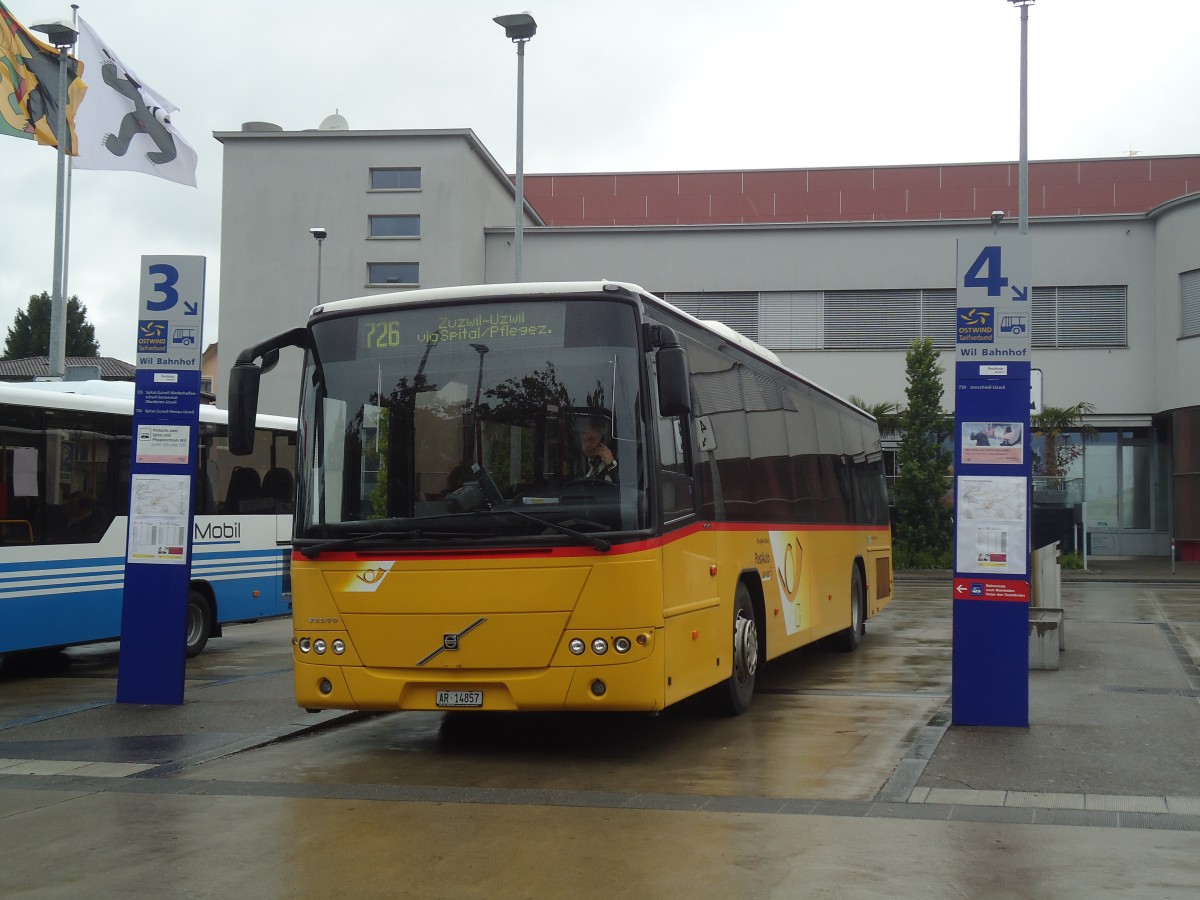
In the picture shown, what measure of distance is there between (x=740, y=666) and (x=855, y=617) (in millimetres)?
6189

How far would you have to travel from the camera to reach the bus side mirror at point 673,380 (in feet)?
27.8

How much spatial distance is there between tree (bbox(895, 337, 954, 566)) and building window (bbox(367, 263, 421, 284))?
55.0ft

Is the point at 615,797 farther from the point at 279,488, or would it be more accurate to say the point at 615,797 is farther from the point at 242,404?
the point at 279,488

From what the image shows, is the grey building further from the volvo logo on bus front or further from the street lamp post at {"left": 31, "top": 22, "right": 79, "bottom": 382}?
the volvo logo on bus front

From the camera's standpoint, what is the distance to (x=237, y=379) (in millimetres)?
9289

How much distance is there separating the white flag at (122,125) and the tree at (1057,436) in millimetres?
23463

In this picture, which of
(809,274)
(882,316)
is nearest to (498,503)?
(809,274)

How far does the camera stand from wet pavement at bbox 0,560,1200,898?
6.13 metres

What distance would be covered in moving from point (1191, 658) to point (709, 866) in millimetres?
10526

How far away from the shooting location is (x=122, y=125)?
81.5ft

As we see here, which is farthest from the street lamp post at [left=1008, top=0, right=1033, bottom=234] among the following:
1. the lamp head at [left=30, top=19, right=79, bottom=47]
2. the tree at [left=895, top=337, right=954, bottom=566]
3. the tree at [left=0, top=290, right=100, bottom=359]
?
the tree at [left=0, top=290, right=100, bottom=359]

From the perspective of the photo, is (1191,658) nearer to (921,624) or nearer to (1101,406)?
(921,624)

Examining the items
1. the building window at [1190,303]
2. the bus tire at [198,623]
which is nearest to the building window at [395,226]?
the building window at [1190,303]

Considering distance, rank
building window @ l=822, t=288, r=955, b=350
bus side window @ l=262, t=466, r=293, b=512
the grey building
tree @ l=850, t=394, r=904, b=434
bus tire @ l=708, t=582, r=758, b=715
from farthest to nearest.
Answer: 1. building window @ l=822, t=288, r=955, b=350
2. the grey building
3. tree @ l=850, t=394, r=904, b=434
4. bus side window @ l=262, t=466, r=293, b=512
5. bus tire @ l=708, t=582, r=758, b=715
